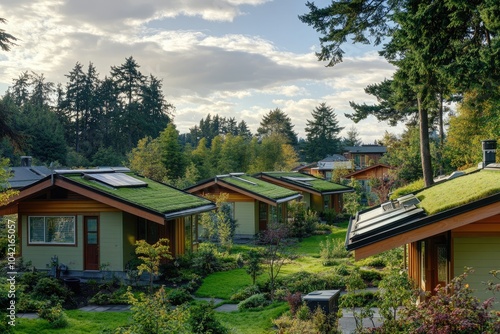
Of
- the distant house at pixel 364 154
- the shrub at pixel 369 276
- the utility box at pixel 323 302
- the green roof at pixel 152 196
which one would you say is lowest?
the shrub at pixel 369 276

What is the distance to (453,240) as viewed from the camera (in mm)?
9891

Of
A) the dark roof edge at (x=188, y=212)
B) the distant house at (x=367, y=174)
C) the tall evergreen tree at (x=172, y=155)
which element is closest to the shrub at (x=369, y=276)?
the dark roof edge at (x=188, y=212)

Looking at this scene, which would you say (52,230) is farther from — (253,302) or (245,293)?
(253,302)

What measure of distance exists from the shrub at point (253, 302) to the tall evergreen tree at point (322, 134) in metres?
84.1

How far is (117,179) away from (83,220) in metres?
2.49

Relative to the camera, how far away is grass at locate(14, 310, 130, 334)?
10804 millimetres

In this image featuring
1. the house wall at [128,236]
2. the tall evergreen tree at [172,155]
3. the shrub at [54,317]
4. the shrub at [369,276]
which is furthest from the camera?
the tall evergreen tree at [172,155]

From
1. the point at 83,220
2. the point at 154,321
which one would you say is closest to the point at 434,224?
the point at 154,321

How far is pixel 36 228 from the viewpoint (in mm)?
19484

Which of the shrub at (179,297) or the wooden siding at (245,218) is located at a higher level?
the wooden siding at (245,218)

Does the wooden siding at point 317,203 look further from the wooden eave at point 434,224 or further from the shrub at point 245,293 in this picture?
the wooden eave at point 434,224

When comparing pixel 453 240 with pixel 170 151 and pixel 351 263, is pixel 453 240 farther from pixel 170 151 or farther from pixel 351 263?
pixel 170 151

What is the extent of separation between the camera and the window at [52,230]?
19.2m

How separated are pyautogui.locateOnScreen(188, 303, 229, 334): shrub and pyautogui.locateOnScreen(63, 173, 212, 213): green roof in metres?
7.96
